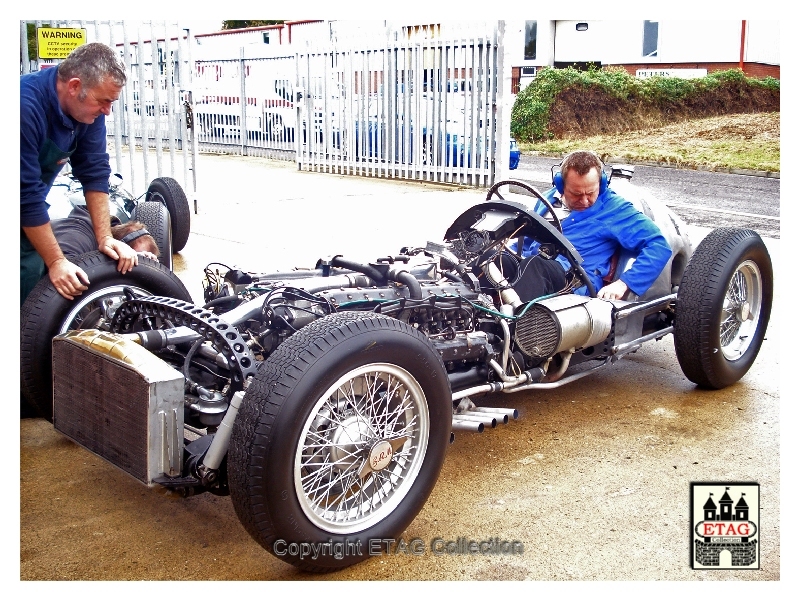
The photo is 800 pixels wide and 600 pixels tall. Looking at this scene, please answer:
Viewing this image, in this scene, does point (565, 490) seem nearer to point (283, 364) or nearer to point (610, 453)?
point (610, 453)

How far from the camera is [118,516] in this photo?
3535 mm

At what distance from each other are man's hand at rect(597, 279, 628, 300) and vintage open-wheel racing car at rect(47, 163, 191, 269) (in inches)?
127

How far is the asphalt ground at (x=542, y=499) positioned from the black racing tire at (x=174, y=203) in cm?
395

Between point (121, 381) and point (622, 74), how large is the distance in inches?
965

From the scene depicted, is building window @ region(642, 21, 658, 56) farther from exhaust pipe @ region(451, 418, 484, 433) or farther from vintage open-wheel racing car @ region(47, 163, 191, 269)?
exhaust pipe @ region(451, 418, 484, 433)

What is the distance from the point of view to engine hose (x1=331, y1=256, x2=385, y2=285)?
4105mm

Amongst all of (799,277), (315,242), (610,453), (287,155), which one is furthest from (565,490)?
(287,155)

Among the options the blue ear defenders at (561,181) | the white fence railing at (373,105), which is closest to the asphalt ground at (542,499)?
the blue ear defenders at (561,181)

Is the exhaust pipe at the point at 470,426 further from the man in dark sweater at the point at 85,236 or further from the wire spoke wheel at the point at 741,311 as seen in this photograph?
the wire spoke wheel at the point at 741,311

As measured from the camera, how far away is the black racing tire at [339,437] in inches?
110

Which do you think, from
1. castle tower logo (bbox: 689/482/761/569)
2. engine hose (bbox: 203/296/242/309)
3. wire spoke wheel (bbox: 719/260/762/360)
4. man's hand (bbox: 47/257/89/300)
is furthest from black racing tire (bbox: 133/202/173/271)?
castle tower logo (bbox: 689/482/761/569)

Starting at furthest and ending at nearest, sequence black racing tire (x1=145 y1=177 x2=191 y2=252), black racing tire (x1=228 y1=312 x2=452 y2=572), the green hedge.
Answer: the green hedge
black racing tire (x1=145 y1=177 x2=191 y2=252)
black racing tire (x1=228 y1=312 x2=452 y2=572)

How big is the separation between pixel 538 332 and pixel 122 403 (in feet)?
6.84

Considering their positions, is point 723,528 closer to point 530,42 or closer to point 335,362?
point 335,362
